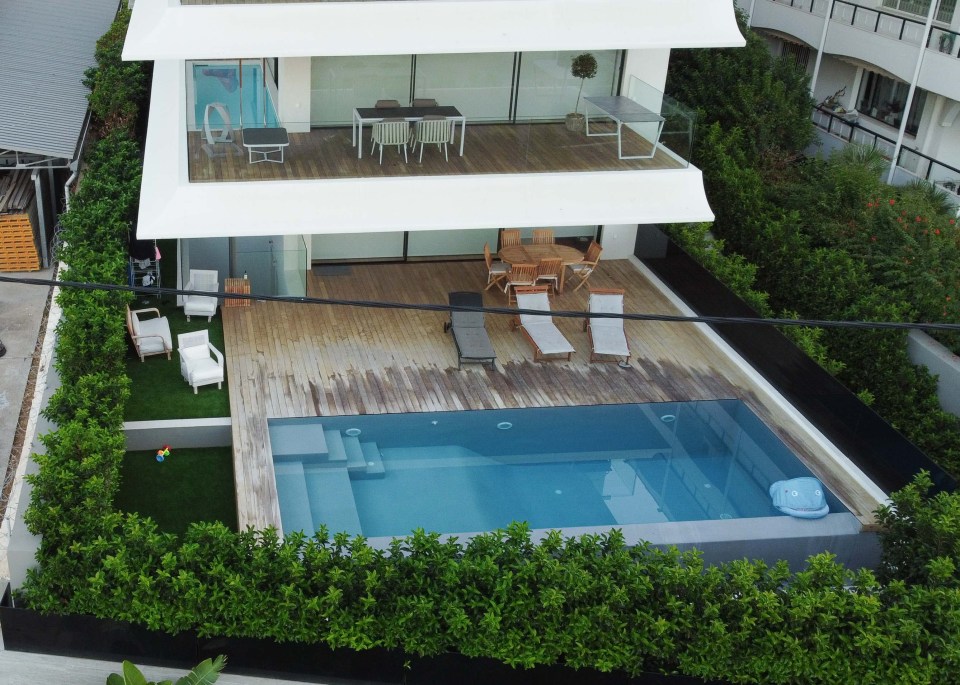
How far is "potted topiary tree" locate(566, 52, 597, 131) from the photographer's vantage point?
17.4 metres

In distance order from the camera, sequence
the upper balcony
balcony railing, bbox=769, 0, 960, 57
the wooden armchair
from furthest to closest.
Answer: balcony railing, bbox=769, 0, 960, 57 < the upper balcony < the wooden armchair

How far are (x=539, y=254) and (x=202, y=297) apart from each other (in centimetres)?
598

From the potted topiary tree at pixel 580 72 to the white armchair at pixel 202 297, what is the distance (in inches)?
253

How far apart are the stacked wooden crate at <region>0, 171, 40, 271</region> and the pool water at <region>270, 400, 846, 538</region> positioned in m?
8.24

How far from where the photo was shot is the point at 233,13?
48.3 ft

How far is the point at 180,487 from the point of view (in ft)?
45.4

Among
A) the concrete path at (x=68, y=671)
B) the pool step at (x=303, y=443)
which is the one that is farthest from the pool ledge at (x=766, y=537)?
the concrete path at (x=68, y=671)

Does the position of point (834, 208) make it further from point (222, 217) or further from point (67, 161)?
point (67, 161)

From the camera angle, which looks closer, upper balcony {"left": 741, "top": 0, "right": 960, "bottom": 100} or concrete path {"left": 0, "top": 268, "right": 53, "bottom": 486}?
concrete path {"left": 0, "top": 268, "right": 53, "bottom": 486}

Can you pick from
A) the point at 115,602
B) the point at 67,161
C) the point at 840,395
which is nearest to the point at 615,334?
the point at 840,395

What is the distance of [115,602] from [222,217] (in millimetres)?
6545

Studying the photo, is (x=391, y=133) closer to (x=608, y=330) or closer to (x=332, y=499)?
(x=608, y=330)

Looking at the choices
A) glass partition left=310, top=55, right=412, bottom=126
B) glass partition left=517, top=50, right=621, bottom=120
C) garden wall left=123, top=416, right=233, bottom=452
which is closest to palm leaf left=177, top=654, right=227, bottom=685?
garden wall left=123, top=416, right=233, bottom=452

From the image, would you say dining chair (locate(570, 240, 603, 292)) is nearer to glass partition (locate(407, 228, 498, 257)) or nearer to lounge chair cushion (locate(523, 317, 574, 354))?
glass partition (locate(407, 228, 498, 257))
